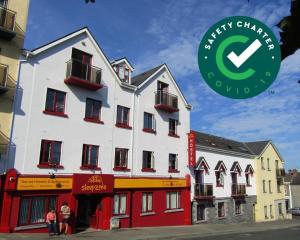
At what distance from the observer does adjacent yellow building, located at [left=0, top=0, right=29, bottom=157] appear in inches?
733

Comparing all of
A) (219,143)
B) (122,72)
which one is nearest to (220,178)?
(219,143)

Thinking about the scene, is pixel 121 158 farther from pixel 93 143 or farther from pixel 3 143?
pixel 3 143

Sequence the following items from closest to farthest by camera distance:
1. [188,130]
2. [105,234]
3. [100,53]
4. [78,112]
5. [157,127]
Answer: [105,234]
[78,112]
[100,53]
[157,127]
[188,130]

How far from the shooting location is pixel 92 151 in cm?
2284

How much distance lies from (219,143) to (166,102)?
41.3 feet

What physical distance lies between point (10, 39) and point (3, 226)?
33.8 ft

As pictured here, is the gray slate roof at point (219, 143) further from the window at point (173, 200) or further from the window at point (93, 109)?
the window at point (93, 109)

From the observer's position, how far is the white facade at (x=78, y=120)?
19625 mm

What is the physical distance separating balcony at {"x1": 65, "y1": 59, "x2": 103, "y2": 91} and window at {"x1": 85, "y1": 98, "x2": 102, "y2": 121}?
0.94m

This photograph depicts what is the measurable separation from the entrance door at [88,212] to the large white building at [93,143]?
0.07m

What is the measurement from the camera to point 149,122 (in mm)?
27203

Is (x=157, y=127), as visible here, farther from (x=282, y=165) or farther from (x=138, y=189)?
(x=282, y=165)

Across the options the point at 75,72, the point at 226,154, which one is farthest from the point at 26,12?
the point at 226,154

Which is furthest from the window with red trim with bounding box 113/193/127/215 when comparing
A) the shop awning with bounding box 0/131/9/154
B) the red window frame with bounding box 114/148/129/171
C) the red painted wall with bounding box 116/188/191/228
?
the shop awning with bounding box 0/131/9/154
